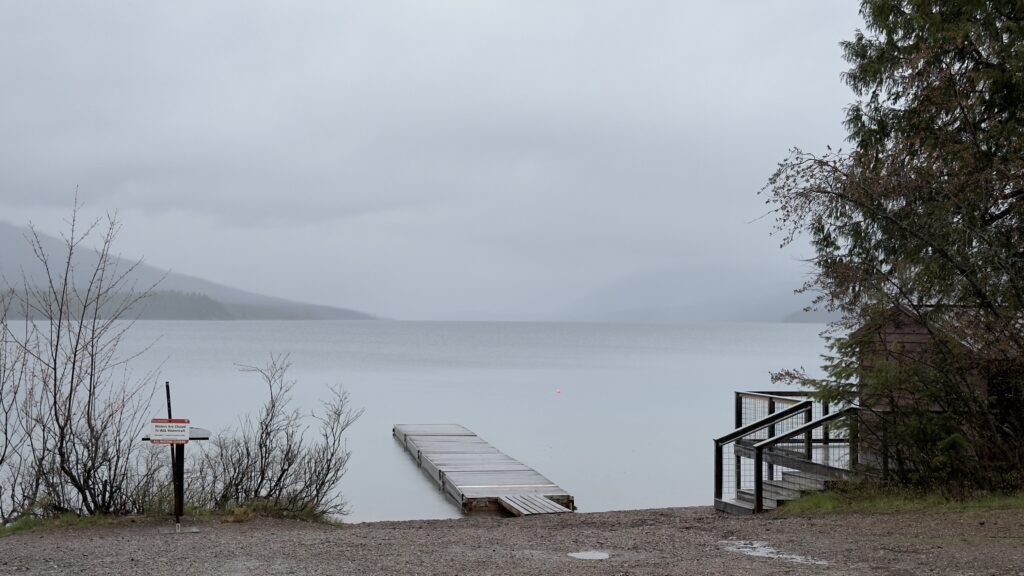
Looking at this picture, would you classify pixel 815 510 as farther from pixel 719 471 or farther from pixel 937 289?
pixel 937 289

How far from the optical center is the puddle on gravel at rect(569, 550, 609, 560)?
7.58 m

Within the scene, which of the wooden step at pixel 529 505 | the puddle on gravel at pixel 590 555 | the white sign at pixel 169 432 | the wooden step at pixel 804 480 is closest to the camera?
the puddle on gravel at pixel 590 555

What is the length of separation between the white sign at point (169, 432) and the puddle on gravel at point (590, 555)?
13.1 ft

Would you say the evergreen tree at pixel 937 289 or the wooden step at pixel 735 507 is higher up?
the evergreen tree at pixel 937 289

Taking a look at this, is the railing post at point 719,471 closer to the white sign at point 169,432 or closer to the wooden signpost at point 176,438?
the wooden signpost at point 176,438

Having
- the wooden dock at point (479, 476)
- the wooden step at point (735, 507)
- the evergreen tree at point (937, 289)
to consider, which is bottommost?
the wooden dock at point (479, 476)

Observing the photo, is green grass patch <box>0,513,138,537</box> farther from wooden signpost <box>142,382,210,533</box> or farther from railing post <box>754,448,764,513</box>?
railing post <box>754,448,764,513</box>

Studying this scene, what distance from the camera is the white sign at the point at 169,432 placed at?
926 cm

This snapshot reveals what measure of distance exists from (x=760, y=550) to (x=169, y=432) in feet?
18.2

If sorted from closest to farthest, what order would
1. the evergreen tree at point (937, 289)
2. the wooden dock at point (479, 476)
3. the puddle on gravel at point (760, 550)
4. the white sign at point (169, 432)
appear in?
the puddle on gravel at point (760, 550)
the white sign at point (169, 432)
the evergreen tree at point (937, 289)
the wooden dock at point (479, 476)

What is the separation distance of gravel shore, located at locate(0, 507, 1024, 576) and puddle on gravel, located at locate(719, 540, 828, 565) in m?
0.02

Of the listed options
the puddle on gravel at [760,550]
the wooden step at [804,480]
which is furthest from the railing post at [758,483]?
the puddle on gravel at [760,550]

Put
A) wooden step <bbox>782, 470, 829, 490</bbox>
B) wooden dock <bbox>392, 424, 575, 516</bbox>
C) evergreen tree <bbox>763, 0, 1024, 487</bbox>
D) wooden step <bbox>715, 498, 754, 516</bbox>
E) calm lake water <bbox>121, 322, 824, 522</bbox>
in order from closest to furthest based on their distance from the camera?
1. evergreen tree <bbox>763, 0, 1024, 487</bbox>
2. wooden step <bbox>782, 470, 829, 490</bbox>
3. wooden step <bbox>715, 498, 754, 516</bbox>
4. wooden dock <bbox>392, 424, 575, 516</bbox>
5. calm lake water <bbox>121, 322, 824, 522</bbox>

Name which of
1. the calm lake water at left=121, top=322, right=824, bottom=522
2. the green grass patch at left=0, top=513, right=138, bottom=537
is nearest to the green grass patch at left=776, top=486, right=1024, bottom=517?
the calm lake water at left=121, top=322, right=824, bottom=522
